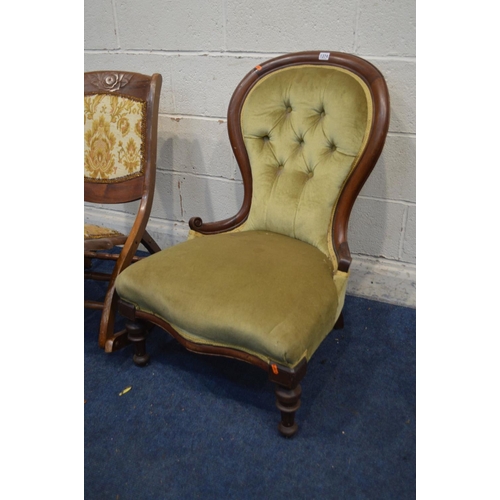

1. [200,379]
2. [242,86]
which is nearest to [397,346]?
[200,379]

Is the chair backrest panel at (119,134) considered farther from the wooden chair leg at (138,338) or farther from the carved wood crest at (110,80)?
the wooden chair leg at (138,338)

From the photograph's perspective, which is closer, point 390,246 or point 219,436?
point 219,436

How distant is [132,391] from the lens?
1.31 meters

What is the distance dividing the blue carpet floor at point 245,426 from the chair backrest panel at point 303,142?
0.44 metres

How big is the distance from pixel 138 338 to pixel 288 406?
56cm

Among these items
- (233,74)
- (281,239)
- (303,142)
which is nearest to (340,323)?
(281,239)

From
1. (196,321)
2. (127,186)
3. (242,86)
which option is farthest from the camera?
(127,186)

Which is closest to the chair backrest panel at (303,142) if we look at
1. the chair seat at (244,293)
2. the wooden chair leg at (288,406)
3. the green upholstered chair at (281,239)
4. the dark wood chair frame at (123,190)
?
A: the green upholstered chair at (281,239)

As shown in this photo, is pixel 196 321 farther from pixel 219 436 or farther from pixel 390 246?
pixel 390 246

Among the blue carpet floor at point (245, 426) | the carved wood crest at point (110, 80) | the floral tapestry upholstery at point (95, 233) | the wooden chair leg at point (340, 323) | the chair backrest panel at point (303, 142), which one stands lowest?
the blue carpet floor at point (245, 426)

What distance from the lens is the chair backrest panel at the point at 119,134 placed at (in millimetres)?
1535

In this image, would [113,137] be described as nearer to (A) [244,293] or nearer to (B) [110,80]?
(B) [110,80]

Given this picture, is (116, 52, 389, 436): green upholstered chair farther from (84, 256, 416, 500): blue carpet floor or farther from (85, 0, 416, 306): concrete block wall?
(85, 0, 416, 306): concrete block wall

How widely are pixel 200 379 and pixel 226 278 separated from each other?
1.40 ft
